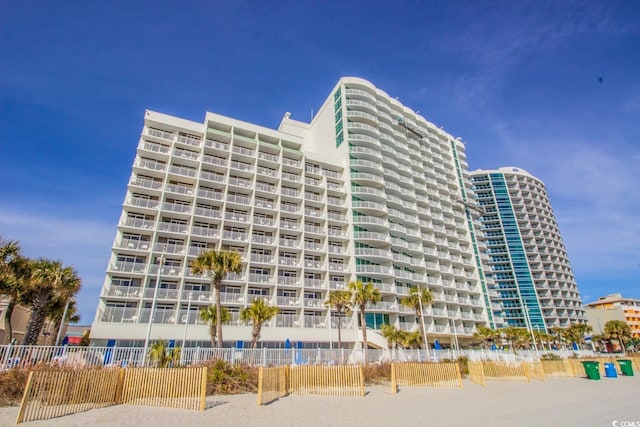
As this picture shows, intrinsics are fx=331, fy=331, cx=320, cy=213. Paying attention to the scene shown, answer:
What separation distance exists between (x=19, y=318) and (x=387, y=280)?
4703 cm

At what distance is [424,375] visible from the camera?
1877 centimetres

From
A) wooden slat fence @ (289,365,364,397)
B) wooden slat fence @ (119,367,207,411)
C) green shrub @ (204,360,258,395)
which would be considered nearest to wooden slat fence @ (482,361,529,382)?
wooden slat fence @ (289,365,364,397)

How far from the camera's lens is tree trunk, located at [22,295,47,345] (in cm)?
2174

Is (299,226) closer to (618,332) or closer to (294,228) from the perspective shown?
(294,228)

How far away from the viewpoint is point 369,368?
20.8m

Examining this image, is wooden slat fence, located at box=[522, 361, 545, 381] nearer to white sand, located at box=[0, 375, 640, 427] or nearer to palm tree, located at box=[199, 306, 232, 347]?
white sand, located at box=[0, 375, 640, 427]

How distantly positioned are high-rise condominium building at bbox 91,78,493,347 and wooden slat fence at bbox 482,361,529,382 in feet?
48.7

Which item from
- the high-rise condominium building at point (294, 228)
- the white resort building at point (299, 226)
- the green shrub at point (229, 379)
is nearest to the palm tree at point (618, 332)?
the white resort building at point (299, 226)

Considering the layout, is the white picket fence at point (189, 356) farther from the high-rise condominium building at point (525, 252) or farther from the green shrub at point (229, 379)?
the high-rise condominium building at point (525, 252)

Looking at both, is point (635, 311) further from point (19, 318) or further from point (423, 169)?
point (19, 318)

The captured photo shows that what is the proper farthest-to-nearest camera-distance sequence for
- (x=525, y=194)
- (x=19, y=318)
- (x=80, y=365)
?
(x=525, y=194), (x=19, y=318), (x=80, y=365)

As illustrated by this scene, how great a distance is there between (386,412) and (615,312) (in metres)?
127

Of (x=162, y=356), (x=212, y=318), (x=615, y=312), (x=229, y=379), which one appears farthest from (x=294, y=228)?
(x=615, y=312)

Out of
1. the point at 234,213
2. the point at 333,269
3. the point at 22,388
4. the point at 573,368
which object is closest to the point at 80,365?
the point at 22,388
